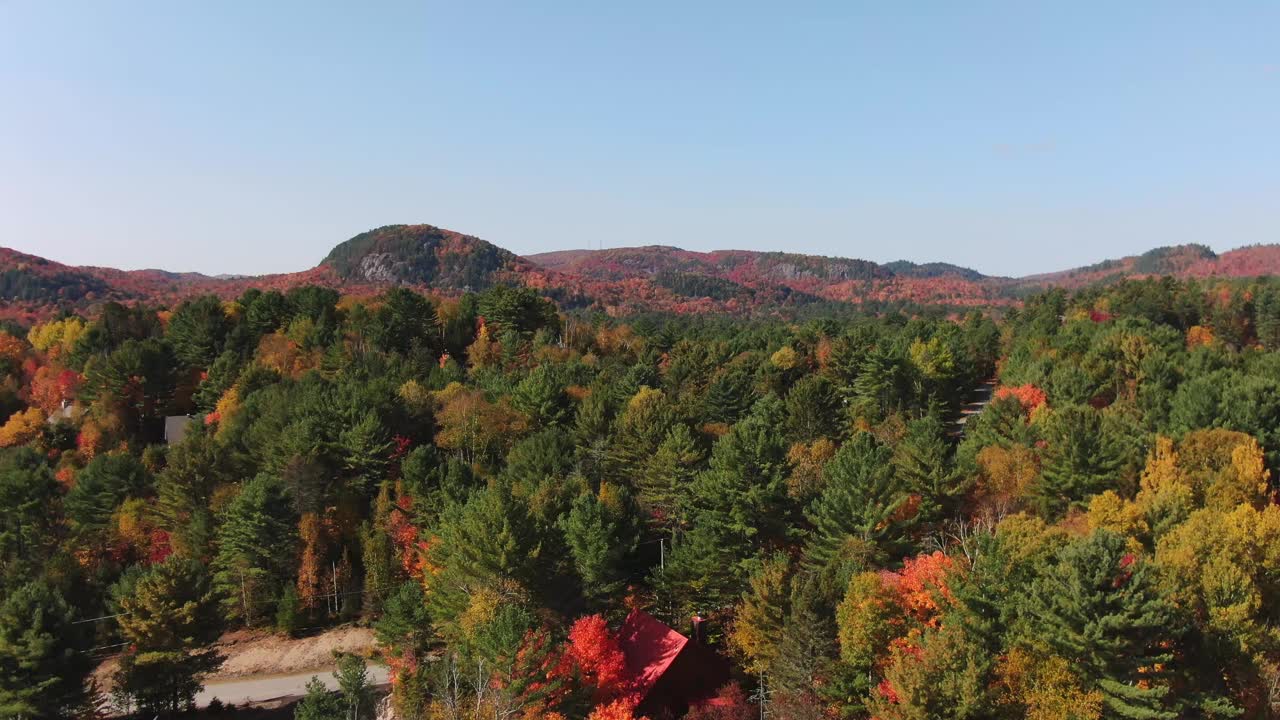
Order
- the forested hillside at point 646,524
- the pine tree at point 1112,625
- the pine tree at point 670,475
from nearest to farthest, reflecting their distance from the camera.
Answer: the pine tree at point 1112,625
the forested hillside at point 646,524
the pine tree at point 670,475

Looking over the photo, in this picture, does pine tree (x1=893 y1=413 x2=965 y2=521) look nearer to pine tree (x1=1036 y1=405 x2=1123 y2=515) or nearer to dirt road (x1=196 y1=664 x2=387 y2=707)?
pine tree (x1=1036 y1=405 x2=1123 y2=515)

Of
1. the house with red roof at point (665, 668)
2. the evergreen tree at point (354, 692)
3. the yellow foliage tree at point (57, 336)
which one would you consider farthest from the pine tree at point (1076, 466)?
the yellow foliage tree at point (57, 336)

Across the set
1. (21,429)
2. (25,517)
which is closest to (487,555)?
(25,517)

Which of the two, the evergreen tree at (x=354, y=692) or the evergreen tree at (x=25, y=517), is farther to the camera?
the evergreen tree at (x=25, y=517)

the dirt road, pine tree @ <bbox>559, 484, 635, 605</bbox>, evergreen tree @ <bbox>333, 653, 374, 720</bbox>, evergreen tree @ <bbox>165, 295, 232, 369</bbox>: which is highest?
evergreen tree @ <bbox>165, 295, 232, 369</bbox>

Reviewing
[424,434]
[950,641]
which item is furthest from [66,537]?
[950,641]

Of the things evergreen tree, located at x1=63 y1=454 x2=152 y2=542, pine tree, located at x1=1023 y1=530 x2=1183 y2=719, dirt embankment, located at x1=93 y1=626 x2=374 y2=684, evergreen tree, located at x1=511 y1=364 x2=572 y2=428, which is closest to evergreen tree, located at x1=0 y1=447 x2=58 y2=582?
evergreen tree, located at x1=63 y1=454 x2=152 y2=542

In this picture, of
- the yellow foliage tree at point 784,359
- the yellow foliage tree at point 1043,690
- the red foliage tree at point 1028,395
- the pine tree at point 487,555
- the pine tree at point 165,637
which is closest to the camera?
the yellow foliage tree at point 1043,690

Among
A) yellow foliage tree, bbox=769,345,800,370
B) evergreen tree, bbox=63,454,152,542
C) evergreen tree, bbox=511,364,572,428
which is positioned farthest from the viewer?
yellow foliage tree, bbox=769,345,800,370

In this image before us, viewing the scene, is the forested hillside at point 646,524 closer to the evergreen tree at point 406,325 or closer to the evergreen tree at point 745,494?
the evergreen tree at point 745,494
